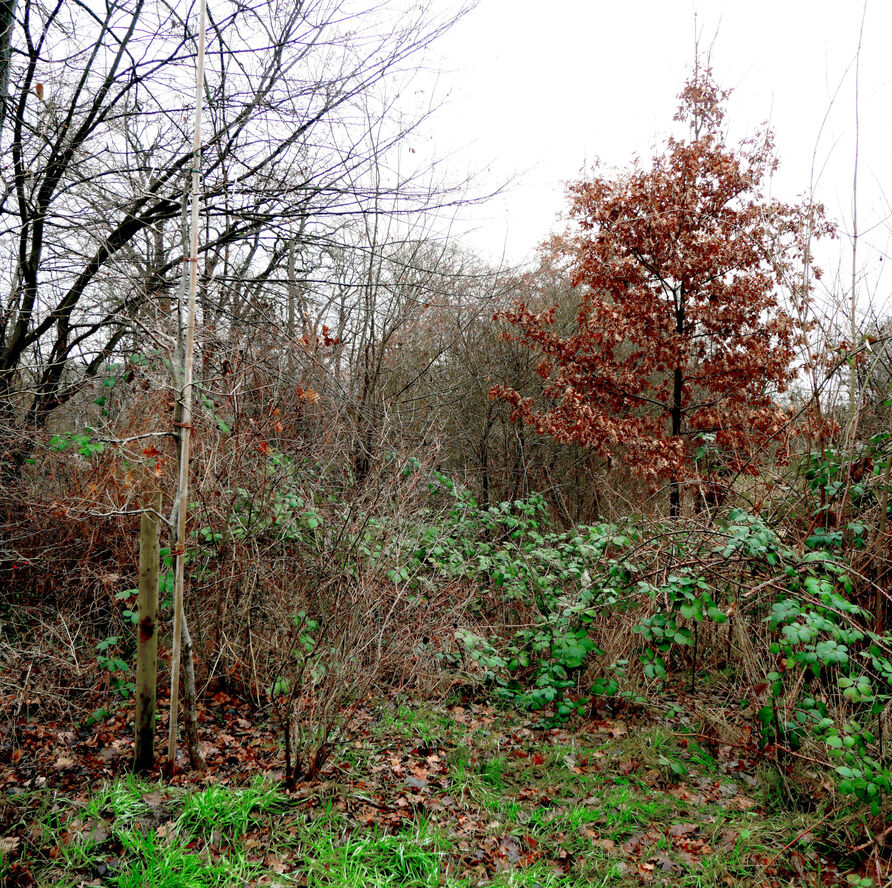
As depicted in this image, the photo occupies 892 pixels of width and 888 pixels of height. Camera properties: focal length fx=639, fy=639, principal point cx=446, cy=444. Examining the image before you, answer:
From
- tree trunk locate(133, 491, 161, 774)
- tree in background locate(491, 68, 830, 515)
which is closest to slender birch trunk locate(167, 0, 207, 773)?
tree trunk locate(133, 491, 161, 774)

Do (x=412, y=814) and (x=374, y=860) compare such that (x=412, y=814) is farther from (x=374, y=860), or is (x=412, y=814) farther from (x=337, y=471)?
(x=337, y=471)

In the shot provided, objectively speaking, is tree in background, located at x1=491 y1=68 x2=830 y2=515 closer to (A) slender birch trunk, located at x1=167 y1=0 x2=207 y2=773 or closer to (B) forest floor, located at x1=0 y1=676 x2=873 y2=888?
(B) forest floor, located at x1=0 y1=676 x2=873 y2=888

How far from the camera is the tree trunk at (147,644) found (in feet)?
10.5

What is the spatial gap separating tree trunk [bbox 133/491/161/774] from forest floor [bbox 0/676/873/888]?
0.15 metres

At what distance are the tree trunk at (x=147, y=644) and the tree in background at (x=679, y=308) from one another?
18.5 ft

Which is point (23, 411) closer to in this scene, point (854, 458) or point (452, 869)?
point (452, 869)

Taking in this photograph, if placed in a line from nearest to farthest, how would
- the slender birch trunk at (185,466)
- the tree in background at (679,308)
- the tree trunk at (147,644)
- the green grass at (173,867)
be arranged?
1. the green grass at (173,867)
2. the slender birch trunk at (185,466)
3. the tree trunk at (147,644)
4. the tree in background at (679,308)

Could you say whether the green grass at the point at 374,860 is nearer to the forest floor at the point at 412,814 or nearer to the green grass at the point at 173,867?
the forest floor at the point at 412,814

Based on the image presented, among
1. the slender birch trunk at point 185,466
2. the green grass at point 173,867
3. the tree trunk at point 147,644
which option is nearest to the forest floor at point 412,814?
the green grass at point 173,867

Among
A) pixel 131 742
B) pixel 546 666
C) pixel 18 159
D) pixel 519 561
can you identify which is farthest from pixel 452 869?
pixel 18 159

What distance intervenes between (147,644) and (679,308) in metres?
7.04

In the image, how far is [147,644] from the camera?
3225mm

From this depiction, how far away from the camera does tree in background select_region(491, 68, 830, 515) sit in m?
7.58

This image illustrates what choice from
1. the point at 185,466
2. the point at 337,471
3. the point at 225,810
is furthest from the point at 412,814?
the point at 337,471
